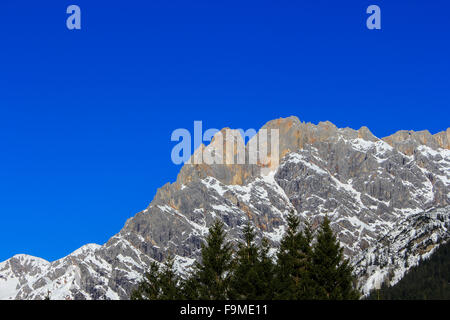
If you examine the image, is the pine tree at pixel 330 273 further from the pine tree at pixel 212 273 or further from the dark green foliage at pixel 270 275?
the pine tree at pixel 212 273

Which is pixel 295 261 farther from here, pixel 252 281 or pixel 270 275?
pixel 252 281

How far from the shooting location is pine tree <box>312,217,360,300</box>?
175 ft

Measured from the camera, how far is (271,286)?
52.0 m

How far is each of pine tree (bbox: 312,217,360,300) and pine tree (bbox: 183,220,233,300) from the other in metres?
7.74

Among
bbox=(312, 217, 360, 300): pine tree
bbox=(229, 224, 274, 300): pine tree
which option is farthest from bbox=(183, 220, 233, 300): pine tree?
bbox=(312, 217, 360, 300): pine tree

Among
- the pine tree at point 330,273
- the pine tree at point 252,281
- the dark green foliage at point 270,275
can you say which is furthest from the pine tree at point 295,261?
the pine tree at point 252,281

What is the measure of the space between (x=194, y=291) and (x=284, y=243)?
489 inches

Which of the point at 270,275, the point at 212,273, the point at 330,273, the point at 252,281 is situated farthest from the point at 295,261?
the point at 252,281

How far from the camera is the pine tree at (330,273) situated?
53.2 metres

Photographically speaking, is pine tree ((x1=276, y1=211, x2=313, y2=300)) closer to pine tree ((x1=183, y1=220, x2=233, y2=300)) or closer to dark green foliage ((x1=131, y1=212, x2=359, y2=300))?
dark green foliage ((x1=131, y1=212, x2=359, y2=300))
